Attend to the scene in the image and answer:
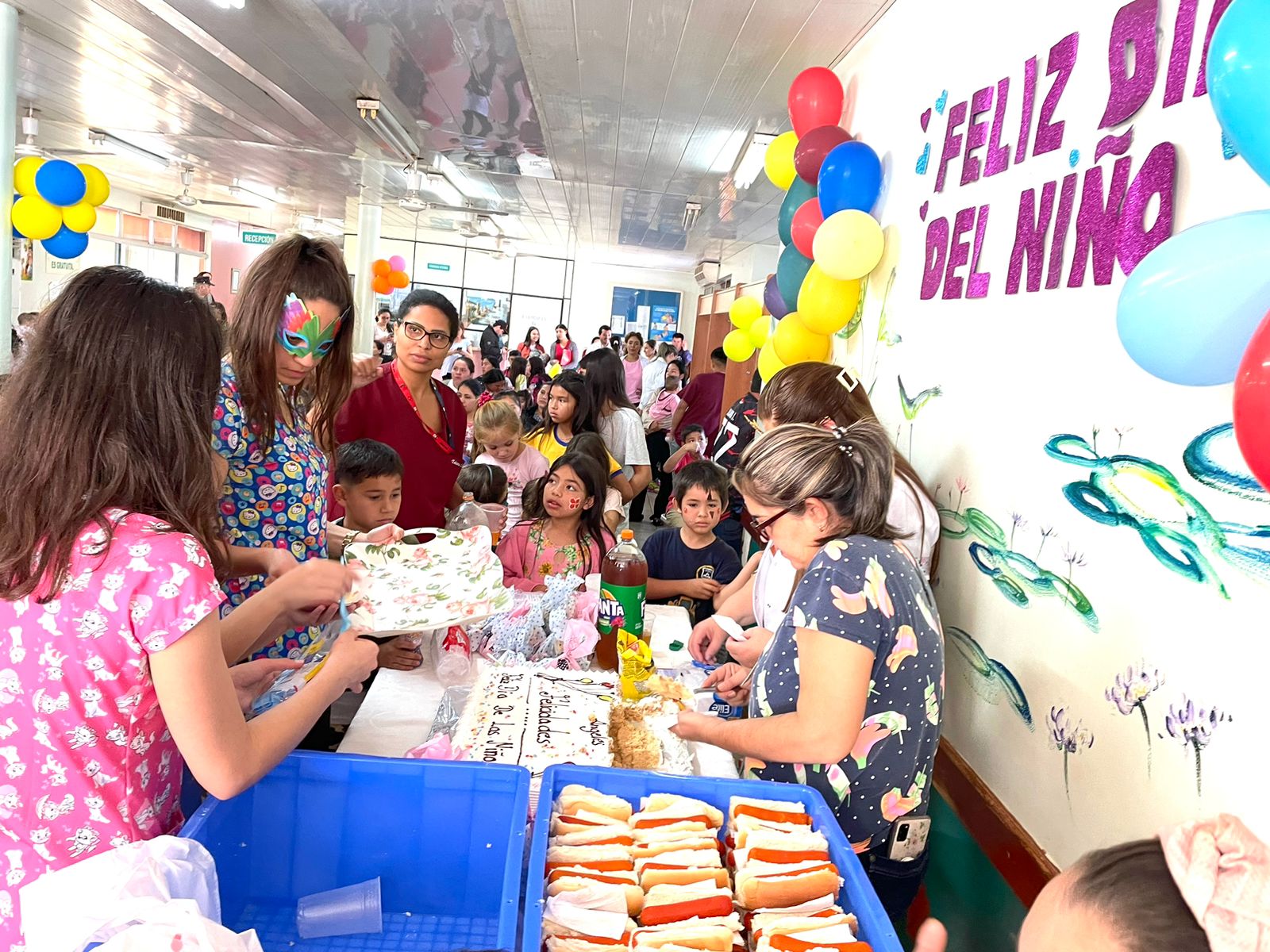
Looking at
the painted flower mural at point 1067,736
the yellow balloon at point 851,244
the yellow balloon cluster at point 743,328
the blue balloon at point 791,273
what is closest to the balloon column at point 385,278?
the yellow balloon cluster at point 743,328

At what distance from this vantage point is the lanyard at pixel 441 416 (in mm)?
3156

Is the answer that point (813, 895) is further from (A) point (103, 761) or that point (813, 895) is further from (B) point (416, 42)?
(B) point (416, 42)

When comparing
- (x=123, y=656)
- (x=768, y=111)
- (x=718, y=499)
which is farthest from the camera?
(x=768, y=111)

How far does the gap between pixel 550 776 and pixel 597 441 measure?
8.44 feet

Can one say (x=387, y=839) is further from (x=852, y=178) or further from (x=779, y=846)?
(x=852, y=178)

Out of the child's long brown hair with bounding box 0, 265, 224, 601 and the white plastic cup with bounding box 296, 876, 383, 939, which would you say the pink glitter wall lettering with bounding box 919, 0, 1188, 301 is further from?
the white plastic cup with bounding box 296, 876, 383, 939

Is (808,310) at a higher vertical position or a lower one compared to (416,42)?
lower

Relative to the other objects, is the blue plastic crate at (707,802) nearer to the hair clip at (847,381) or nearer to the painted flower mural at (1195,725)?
the painted flower mural at (1195,725)

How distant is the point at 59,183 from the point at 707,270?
10438 millimetres

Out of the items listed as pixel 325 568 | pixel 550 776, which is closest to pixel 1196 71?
pixel 550 776

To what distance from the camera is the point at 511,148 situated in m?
7.42

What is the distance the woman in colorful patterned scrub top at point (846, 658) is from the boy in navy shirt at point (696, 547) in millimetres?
1666

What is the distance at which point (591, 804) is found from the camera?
1.37m

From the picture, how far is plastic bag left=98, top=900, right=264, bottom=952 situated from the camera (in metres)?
0.97
